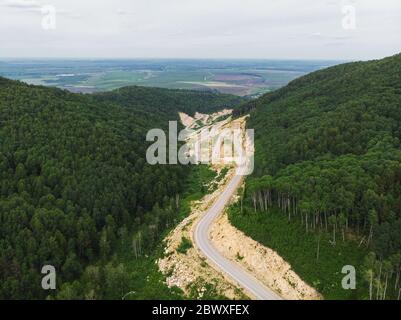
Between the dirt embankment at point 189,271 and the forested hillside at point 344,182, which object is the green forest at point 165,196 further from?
the dirt embankment at point 189,271

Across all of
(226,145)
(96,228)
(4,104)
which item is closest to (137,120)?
(226,145)

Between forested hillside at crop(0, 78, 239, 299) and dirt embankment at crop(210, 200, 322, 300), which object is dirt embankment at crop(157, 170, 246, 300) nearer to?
dirt embankment at crop(210, 200, 322, 300)

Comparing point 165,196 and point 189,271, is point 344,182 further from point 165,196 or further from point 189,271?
point 165,196

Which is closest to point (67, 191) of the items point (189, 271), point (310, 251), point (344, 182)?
point (189, 271)

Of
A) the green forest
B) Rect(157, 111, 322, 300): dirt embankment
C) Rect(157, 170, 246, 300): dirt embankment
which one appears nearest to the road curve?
Rect(157, 111, 322, 300): dirt embankment

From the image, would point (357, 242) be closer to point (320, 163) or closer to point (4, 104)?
point (320, 163)

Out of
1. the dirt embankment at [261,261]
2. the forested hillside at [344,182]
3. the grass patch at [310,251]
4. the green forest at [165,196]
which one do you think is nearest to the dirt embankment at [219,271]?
the dirt embankment at [261,261]
